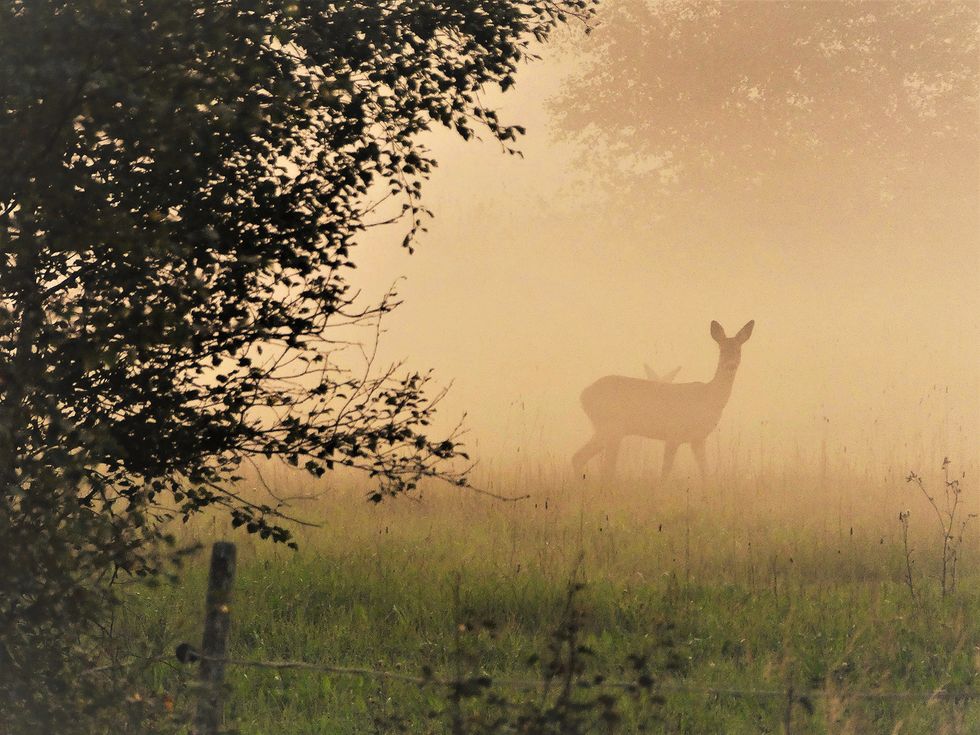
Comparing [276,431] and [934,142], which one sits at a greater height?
[934,142]

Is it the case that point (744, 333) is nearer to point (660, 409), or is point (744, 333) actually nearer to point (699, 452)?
point (699, 452)

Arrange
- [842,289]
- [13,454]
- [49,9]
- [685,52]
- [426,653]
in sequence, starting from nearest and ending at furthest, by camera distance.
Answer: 1. [13,454]
2. [49,9]
3. [426,653]
4. [685,52]
5. [842,289]

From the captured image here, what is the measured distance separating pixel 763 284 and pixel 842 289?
248cm

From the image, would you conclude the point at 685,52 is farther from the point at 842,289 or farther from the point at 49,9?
the point at 49,9

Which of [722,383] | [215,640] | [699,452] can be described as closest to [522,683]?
[215,640]

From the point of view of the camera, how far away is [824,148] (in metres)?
32.2

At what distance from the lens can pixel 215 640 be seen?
5.57 metres

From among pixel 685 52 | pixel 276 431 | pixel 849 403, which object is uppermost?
pixel 685 52

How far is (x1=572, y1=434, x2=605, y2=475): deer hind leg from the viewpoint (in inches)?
803

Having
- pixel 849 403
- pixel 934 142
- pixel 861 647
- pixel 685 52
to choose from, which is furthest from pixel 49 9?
pixel 934 142

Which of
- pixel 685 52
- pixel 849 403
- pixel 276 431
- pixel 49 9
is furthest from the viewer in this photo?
pixel 685 52

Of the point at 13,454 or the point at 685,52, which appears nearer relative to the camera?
the point at 13,454

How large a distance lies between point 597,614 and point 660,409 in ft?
36.1

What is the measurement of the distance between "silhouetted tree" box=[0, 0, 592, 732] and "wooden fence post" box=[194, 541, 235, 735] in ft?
1.15
